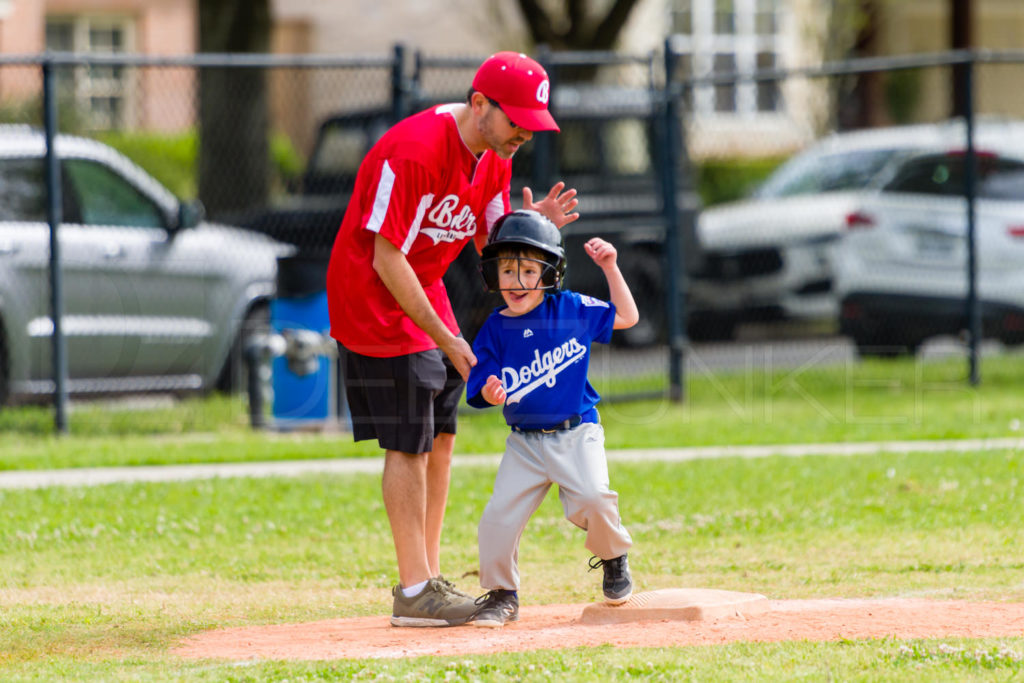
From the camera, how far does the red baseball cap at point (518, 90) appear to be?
5.39 m

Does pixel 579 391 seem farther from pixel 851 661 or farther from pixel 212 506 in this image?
pixel 212 506

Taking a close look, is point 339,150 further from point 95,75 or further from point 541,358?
point 541,358

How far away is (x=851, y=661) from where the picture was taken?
4.65 meters

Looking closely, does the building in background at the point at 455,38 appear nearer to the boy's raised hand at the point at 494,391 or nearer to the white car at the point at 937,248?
the white car at the point at 937,248

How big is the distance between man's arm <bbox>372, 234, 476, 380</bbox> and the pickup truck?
6.84m

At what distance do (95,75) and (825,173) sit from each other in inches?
401

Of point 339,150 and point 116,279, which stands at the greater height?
point 339,150

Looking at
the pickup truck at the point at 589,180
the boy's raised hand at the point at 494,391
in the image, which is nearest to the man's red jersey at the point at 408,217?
the boy's raised hand at the point at 494,391

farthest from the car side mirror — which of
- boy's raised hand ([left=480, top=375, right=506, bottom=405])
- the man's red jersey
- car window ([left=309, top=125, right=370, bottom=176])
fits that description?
boy's raised hand ([left=480, top=375, right=506, bottom=405])

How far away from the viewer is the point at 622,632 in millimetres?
5215

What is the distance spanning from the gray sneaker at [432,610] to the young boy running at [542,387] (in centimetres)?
10

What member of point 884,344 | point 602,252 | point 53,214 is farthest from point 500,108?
point 884,344

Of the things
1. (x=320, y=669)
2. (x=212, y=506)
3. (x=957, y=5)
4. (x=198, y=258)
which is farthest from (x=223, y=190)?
(x=957, y=5)

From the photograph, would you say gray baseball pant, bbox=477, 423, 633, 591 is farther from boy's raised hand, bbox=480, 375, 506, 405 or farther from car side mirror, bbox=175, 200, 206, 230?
car side mirror, bbox=175, 200, 206, 230
